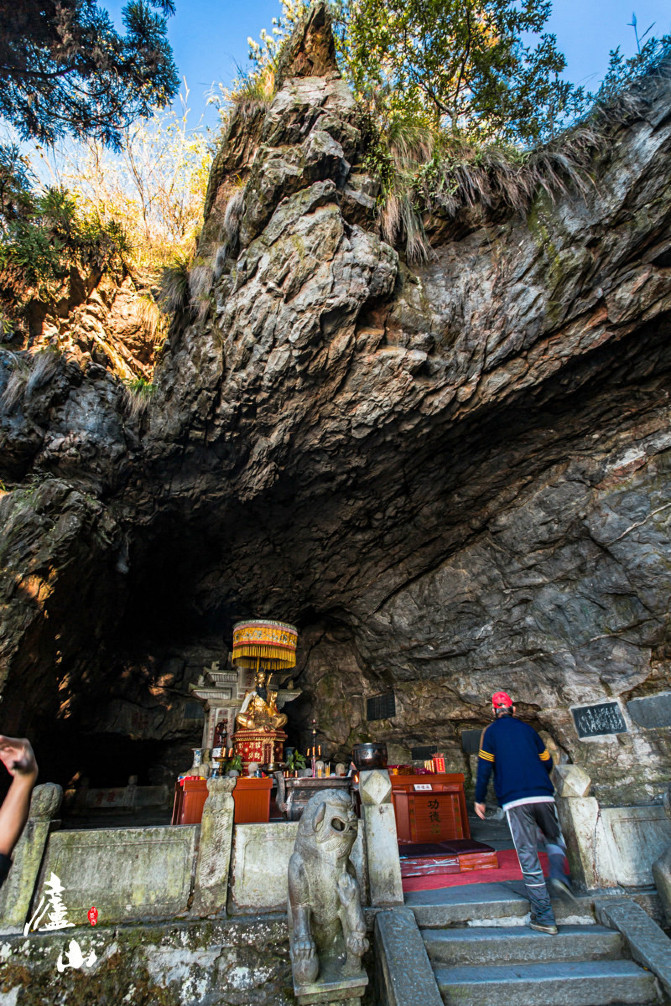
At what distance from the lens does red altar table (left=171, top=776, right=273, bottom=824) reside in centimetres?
512

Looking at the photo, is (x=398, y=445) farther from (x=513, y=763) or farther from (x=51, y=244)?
(x=51, y=244)

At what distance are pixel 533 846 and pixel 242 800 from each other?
124 inches

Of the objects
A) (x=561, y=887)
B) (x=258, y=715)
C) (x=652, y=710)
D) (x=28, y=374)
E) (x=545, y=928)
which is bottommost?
(x=545, y=928)

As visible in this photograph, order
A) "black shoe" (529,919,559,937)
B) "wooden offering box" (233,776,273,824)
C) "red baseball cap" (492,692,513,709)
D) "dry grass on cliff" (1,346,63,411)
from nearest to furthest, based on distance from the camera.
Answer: "black shoe" (529,919,559,937)
"red baseball cap" (492,692,513,709)
"wooden offering box" (233,776,273,824)
"dry grass on cliff" (1,346,63,411)

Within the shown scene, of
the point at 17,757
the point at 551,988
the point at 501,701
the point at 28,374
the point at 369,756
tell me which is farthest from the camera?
the point at 28,374

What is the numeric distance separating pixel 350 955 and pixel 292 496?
6.26 metres

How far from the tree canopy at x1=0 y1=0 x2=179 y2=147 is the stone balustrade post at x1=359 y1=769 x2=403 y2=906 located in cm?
1003

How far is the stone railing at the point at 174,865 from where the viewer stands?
3404 millimetres

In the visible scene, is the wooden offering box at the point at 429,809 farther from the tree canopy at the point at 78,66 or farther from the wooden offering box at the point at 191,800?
the tree canopy at the point at 78,66

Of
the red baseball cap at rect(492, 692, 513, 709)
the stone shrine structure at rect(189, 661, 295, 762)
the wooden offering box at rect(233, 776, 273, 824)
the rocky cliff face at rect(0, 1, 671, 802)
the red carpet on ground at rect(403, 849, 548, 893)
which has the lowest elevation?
the red carpet on ground at rect(403, 849, 548, 893)

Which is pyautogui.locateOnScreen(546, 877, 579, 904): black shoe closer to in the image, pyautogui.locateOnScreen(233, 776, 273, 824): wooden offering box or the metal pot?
pyautogui.locateOnScreen(233, 776, 273, 824): wooden offering box

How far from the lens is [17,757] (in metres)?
2.26

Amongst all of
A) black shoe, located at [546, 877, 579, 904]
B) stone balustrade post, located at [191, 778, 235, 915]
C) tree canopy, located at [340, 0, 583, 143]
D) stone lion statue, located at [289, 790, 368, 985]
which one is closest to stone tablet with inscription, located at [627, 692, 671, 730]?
black shoe, located at [546, 877, 579, 904]

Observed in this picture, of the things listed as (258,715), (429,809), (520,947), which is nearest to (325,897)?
(520,947)
